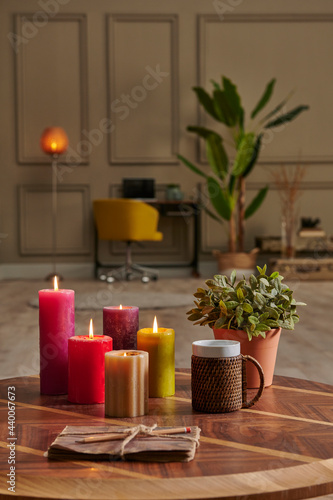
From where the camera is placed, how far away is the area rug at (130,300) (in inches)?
164

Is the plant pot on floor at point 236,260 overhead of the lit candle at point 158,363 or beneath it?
beneath

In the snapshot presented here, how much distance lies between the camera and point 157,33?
6.46 m

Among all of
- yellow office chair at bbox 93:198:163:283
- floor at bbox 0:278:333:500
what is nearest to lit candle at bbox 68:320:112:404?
floor at bbox 0:278:333:500

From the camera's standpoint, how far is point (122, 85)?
6.45 meters

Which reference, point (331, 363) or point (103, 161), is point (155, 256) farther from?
point (331, 363)

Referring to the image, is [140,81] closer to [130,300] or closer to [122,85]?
[122,85]

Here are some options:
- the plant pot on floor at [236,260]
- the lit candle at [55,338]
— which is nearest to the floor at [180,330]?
the plant pot on floor at [236,260]

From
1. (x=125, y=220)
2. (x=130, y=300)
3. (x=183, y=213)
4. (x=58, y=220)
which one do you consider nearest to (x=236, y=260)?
(x=183, y=213)

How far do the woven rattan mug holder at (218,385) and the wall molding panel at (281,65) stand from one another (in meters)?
5.81

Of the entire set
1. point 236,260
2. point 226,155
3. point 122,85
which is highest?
point 122,85

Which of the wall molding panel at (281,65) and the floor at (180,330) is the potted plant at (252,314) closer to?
the floor at (180,330)

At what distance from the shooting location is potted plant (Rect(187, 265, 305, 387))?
94 cm

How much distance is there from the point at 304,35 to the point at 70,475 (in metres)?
6.54

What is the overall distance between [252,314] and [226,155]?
17.2ft
